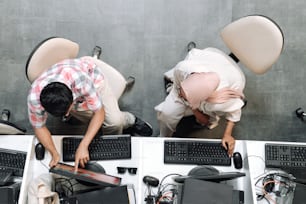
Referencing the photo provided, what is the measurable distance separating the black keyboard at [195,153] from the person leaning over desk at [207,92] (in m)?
0.06

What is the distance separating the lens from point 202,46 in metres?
3.23

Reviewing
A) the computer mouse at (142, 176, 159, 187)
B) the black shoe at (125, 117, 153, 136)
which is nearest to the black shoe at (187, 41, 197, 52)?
the black shoe at (125, 117, 153, 136)

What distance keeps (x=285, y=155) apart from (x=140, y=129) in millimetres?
1110

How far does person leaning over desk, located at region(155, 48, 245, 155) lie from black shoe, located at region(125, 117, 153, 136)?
1.03 feet

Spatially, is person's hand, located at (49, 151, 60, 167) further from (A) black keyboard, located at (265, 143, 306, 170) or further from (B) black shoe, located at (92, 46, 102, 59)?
(A) black keyboard, located at (265, 143, 306, 170)

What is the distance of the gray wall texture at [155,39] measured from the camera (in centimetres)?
319

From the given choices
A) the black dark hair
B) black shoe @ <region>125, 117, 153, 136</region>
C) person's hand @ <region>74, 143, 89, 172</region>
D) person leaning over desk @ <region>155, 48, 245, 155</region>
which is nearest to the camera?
the black dark hair

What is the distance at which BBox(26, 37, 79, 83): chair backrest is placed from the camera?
7.70 ft

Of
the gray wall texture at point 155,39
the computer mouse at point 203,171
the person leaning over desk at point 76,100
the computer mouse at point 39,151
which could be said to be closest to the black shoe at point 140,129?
the gray wall texture at point 155,39

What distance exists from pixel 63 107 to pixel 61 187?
627 millimetres

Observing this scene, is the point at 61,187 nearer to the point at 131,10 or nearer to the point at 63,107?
the point at 63,107

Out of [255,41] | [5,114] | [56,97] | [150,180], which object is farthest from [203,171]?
[5,114]

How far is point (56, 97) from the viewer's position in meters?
2.00

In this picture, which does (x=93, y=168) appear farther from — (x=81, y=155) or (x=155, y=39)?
(x=155, y=39)
